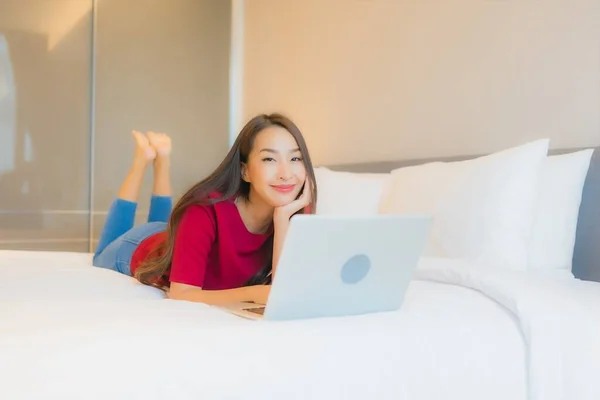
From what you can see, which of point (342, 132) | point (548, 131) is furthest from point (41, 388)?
point (342, 132)

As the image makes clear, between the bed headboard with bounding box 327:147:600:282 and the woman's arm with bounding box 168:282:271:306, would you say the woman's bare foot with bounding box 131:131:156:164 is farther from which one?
the bed headboard with bounding box 327:147:600:282

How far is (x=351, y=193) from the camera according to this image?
2.29 meters

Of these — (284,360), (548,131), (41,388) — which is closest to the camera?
(41,388)

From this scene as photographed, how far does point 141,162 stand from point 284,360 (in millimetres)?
1781

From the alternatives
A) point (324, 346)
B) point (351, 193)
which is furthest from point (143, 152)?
point (324, 346)

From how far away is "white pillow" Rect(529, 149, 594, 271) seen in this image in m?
1.76

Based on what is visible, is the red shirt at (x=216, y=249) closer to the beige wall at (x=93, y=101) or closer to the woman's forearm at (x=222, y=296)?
the woman's forearm at (x=222, y=296)

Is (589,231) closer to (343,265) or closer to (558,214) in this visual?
(558,214)

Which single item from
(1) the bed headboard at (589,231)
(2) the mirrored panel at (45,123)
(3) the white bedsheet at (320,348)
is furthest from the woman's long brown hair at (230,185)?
(2) the mirrored panel at (45,123)

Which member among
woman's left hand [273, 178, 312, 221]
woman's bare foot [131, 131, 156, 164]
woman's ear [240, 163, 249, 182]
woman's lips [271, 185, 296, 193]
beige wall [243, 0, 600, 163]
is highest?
beige wall [243, 0, 600, 163]

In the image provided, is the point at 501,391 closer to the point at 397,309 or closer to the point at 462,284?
the point at 397,309

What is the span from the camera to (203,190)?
163 centimetres

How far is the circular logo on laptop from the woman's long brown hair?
512mm

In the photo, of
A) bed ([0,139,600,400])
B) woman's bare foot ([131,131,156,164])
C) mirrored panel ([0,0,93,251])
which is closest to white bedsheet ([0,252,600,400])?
bed ([0,139,600,400])
